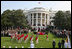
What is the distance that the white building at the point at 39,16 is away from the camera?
39816 millimetres

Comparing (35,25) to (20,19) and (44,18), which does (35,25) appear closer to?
(44,18)

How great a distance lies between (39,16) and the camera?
4106 cm

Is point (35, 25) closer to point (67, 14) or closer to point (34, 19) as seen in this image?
point (34, 19)

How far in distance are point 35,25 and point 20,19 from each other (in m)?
17.3

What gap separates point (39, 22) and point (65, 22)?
71.1 feet

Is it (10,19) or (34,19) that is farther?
(34,19)

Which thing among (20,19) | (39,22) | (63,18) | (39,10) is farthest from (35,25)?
(63,18)

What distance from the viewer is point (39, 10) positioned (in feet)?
130

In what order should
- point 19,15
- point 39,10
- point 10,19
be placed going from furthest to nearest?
1. point 39,10
2. point 19,15
3. point 10,19

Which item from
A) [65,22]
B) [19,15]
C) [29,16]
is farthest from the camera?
[29,16]

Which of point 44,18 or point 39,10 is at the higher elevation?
point 39,10

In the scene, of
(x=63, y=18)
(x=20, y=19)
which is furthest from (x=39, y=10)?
(x=63, y=18)

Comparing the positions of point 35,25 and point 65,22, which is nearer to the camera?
point 65,22

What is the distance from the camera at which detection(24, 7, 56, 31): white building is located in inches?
1568
